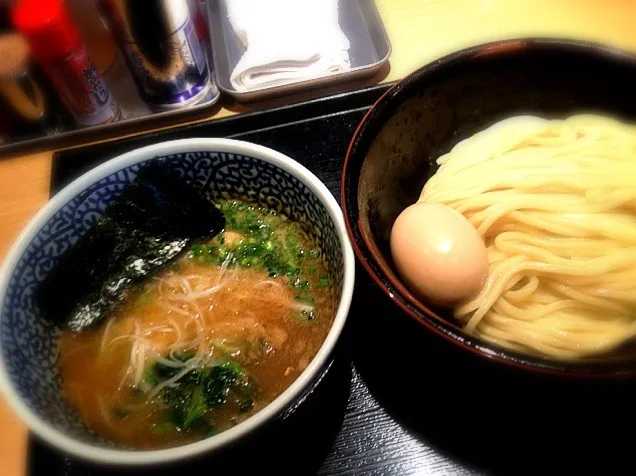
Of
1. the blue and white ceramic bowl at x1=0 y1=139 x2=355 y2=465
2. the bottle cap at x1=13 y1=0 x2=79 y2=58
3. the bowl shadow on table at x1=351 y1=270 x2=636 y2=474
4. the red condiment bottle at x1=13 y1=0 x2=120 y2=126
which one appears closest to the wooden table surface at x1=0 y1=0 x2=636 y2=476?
the red condiment bottle at x1=13 y1=0 x2=120 y2=126

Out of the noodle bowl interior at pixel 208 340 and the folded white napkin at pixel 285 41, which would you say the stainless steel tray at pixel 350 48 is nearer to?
the folded white napkin at pixel 285 41

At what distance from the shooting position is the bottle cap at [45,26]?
4.04 ft

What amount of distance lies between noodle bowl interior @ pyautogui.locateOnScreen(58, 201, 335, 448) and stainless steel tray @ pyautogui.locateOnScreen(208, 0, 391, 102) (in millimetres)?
484

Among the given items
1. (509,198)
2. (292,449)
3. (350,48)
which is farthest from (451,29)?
(292,449)

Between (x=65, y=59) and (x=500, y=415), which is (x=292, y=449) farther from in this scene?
(x=65, y=59)

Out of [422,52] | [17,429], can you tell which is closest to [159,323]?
[17,429]

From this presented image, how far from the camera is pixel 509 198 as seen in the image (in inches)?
39.4

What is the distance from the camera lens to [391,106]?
99 centimetres

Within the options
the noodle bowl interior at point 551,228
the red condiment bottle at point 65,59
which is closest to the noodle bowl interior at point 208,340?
the noodle bowl interior at point 551,228

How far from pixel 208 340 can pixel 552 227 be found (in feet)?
2.03

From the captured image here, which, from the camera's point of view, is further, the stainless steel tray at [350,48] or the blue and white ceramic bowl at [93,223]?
the stainless steel tray at [350,48]

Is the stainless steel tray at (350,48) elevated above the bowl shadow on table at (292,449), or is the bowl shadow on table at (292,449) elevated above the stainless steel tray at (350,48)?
the stainless steel tray at (350,48)

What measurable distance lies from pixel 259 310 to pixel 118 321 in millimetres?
250

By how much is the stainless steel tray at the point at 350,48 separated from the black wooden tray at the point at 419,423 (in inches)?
26.9
